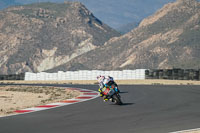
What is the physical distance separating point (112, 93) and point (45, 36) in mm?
137530

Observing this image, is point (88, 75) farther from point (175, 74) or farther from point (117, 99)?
point (117, 99)

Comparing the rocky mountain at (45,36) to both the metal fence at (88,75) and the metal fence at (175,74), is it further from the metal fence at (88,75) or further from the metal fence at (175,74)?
the metal fence at (175,74)

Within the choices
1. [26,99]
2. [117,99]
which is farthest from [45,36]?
[117,99]

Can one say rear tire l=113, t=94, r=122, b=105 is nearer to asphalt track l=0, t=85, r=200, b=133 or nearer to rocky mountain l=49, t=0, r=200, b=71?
asphalt track l=0, t=85, r=200, b=133

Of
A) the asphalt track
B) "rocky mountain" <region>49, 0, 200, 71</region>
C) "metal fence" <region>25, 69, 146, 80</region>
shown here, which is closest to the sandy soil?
the asphalt track

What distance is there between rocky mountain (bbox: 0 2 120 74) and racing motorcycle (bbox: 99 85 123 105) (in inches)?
4612

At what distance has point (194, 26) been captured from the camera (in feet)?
362

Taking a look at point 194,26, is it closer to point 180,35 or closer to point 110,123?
point 180,35

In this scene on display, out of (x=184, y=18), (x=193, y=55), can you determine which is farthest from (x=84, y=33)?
(x=193, y=55)

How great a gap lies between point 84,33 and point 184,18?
140 ft

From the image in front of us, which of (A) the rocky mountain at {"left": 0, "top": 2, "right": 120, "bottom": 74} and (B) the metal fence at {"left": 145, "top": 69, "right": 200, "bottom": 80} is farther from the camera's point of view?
(A) the rocky mountain at {"left": 0, "top": 2, "right": 120, "bottom": 74}

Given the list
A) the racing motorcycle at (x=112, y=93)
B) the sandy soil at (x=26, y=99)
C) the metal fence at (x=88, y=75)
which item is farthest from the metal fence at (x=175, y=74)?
the racing motorcycle at (x=112, y=93)

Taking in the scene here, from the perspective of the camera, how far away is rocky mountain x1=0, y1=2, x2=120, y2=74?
452 ft

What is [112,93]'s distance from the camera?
16.9 metres
